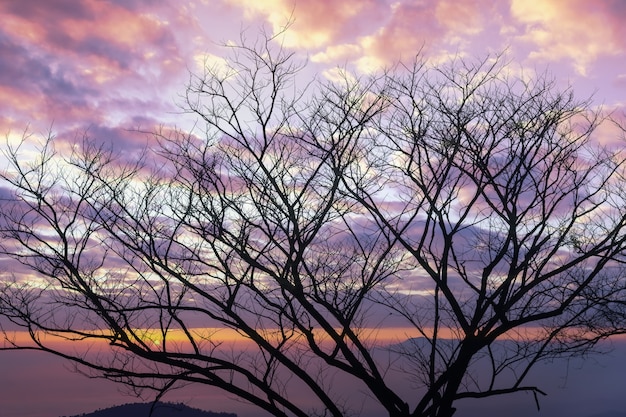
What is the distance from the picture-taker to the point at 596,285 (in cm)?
1277

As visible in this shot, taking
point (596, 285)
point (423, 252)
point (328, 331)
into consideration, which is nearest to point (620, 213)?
point (596, 285)

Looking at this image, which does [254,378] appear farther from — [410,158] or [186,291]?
[410,158]

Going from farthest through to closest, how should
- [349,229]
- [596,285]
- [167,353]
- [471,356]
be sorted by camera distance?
[596,285], [349,229], [471,356], [167,353]

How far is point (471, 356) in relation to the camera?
9.23 metres

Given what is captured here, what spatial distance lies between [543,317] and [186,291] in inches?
221

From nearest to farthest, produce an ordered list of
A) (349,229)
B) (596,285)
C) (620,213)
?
1. (349,229)
2. (620,213)
3. (596,285)

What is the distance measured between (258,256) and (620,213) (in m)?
7.13

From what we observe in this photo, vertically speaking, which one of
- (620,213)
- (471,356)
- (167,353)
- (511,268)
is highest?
(620,213)

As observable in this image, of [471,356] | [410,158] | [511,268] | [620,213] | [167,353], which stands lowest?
[471,356]

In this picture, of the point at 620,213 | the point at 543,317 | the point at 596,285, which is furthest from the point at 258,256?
the point at 596,285

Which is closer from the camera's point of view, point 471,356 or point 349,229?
point 471,356

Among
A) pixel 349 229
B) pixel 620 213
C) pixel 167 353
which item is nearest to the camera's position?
pixel 167 353

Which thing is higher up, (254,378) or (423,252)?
(423,252)

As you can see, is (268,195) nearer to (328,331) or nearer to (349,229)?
(349,229)
